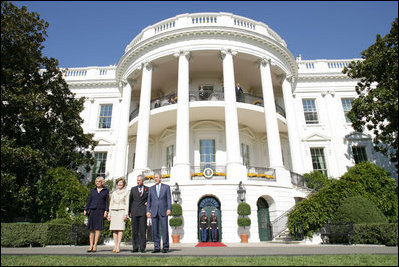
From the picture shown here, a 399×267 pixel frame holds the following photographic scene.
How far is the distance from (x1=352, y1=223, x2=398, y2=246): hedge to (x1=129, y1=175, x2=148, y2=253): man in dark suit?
7.78 meters

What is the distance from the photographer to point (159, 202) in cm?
641

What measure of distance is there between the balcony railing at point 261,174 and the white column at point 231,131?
682 mm

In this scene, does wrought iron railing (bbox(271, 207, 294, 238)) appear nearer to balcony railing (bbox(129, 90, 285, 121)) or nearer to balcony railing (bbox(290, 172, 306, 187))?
balcony railing (bbox(290, 172, 306, 187))

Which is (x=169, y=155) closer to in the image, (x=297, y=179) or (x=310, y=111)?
(x=297, y=179)

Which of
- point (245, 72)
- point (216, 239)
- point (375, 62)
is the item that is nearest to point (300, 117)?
point (245, 72)

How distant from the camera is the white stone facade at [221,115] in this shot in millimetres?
14508

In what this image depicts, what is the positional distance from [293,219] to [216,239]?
3726 millimetres

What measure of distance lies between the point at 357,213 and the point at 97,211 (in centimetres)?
1016

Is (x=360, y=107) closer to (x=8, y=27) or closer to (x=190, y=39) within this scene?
(x=190, y=39)

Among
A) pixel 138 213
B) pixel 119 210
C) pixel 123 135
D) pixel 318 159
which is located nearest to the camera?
pixel 138 213

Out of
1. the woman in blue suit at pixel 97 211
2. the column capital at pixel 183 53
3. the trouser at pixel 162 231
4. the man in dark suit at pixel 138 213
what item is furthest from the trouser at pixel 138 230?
the column capital at pixel 183 53

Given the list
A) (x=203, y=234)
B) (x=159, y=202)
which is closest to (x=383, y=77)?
(x=203, y=234)

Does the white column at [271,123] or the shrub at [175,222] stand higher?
the white column at [271,123]

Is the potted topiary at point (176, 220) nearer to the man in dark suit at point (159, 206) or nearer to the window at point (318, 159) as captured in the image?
the man in dark suit at point (159, 206)
